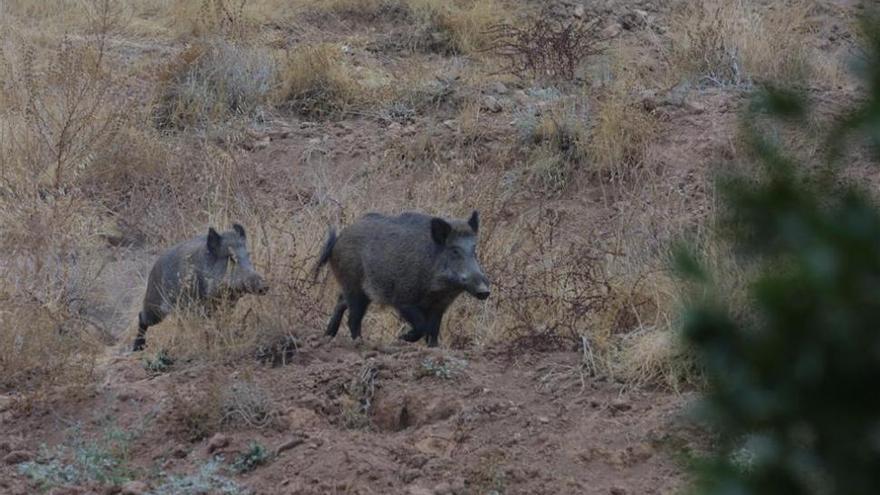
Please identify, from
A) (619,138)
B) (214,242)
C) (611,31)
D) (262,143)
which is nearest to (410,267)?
(214,242)

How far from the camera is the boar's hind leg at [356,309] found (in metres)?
8.56

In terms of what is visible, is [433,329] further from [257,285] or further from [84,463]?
[84,463]

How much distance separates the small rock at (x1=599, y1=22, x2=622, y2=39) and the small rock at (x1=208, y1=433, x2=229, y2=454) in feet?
33.1

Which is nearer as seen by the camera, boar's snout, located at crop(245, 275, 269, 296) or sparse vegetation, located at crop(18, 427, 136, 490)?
sparse vegetation, located at crop(18, 427, 136, 490)

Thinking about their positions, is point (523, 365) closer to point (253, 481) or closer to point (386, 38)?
point (253, 481)

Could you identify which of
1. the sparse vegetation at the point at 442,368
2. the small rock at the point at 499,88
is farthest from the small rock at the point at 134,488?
the small rock at the point at 499,88

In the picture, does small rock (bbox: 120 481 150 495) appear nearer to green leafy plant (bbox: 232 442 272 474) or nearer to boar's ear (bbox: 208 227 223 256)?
green leafy plant (bbox: 232 442 272 474)

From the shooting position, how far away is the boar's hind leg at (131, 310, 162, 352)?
369 inches

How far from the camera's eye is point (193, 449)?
21.1 feet

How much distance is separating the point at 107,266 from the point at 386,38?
20.5 feet

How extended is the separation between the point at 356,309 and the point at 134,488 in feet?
9.45

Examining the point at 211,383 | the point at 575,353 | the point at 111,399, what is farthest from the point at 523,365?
the point at 111,399

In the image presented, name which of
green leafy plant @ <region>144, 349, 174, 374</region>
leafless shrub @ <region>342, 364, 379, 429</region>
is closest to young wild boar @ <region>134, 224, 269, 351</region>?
green leafy plant @ <region>144, 349, 174, 374</region>

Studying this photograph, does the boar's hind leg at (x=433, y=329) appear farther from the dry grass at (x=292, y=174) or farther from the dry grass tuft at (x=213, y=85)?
the dry grass tuft at (x=213, y=85)
